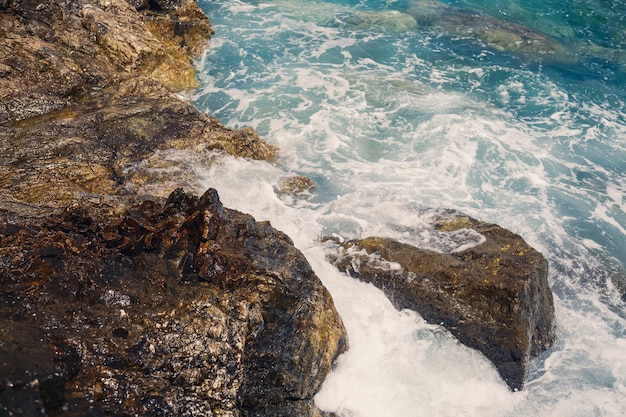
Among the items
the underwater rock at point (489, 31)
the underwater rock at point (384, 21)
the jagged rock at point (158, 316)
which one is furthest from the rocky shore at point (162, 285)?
the underwater rock at point (489, 31)

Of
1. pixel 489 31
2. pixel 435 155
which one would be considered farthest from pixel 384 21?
pixel 435 155

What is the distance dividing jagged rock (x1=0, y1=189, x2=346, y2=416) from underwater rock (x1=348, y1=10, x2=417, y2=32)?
1718 centimetres

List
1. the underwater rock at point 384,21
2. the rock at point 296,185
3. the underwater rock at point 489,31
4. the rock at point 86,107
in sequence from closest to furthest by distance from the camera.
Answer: the rock at point 86,107
the rock at point 296,185
the underwater rock at point 489,31
the underwater rock at point 384,21

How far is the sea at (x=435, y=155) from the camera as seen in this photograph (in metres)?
6.75

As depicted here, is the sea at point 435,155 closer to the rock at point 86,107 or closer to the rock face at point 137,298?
the rock face at point 137,298

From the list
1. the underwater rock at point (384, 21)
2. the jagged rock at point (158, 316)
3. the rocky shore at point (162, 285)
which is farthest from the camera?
the underwater rock at point (384, 21)

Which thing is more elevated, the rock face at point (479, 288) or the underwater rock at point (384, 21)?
the underwater rock at point (384, 21)

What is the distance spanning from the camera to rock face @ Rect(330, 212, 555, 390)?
671 centimetres

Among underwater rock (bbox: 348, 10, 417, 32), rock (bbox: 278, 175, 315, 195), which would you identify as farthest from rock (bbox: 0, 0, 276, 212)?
underwater rock (bbox: 348, 10, 417, 32)

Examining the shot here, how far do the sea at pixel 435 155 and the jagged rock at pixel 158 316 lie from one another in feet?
3.07

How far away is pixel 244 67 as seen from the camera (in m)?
16.9

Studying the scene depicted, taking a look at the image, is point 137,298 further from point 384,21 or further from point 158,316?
point 384,21

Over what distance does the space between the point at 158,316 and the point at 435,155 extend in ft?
32.0

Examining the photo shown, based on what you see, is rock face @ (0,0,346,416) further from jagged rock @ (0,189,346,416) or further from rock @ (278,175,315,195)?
rock @ (278,175,315,195)
